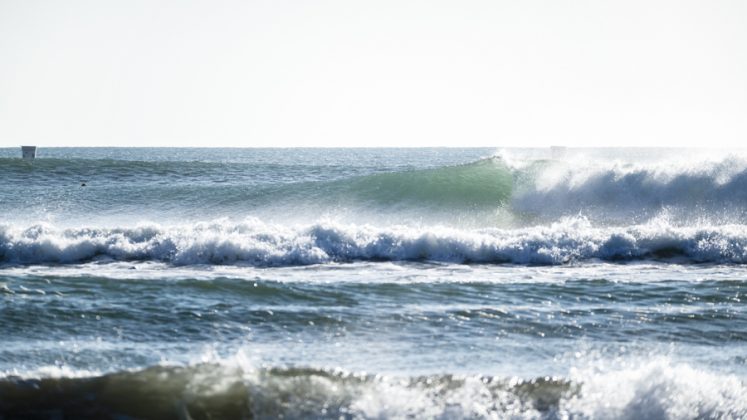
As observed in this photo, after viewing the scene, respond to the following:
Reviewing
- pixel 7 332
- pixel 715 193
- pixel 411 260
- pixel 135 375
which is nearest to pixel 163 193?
pixel 411 260

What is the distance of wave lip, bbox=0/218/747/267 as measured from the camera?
14.8 metres

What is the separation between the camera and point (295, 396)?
6.67m

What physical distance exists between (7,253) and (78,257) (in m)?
1.31

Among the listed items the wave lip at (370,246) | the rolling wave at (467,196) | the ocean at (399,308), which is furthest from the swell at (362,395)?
the rolling wave at (467,196)

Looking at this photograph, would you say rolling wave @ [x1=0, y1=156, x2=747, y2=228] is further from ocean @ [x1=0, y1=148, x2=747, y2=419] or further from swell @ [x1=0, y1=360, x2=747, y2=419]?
swell @ [x1=0, y1=360, x2=747, y2=419]

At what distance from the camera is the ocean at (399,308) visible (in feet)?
22.0

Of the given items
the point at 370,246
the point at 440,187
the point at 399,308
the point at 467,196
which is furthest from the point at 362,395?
the point at 440,187

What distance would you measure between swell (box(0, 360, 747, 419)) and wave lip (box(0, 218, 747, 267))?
24.4ft

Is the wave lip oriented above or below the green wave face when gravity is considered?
below

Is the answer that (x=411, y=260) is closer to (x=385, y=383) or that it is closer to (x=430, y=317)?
(x=430, y=317)

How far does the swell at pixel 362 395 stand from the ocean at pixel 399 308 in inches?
0.6

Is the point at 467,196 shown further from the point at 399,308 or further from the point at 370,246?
the point at 399,308

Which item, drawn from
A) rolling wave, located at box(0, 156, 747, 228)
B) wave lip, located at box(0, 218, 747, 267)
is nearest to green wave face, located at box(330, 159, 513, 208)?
rolling wave, located at box(0, 156, 747, 228)

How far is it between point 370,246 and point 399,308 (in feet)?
17.9
